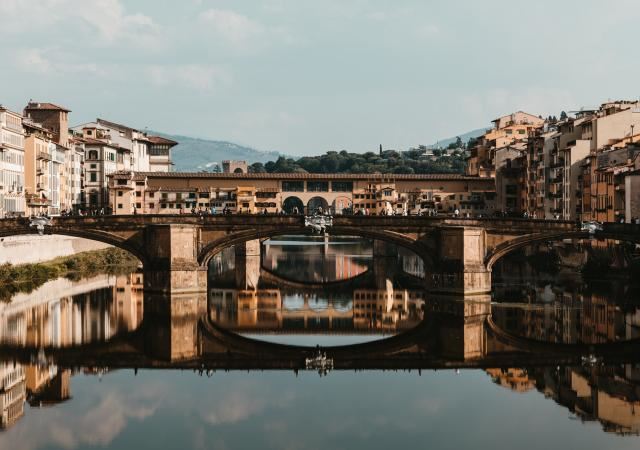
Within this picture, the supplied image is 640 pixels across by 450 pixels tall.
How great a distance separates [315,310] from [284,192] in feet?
173

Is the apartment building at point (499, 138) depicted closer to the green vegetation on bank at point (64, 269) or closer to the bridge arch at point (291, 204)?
the bridge arch at point (291, 204)

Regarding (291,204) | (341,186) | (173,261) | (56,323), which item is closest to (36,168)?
(341,186)

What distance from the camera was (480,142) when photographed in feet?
486

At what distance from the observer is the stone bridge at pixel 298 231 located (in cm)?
7025

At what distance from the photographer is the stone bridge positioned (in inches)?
2766

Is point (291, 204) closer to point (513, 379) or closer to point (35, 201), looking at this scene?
point (35, 201)

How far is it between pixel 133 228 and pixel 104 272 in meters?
17.9

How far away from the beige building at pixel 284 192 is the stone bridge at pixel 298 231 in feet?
148

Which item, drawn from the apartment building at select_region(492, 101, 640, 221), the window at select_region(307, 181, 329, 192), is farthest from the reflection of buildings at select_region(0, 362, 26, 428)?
the window at select_region(307, 181, 329, 192)

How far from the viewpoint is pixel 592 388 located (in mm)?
43188

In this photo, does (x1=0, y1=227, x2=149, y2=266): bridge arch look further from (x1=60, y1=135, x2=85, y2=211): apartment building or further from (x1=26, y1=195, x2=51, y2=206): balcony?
(x1=60, y1=135, x2=85, y2=211): apartment building

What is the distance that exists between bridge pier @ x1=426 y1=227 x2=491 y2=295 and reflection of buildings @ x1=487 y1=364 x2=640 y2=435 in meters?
22.9

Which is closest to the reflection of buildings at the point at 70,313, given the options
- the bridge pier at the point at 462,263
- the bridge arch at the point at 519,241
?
the bridge pier at the point at 462,263

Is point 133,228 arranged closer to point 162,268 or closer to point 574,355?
point 162,268
